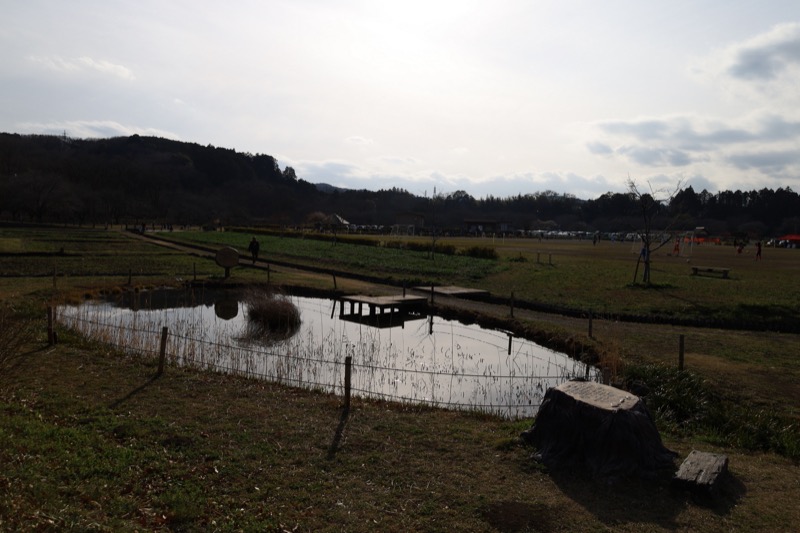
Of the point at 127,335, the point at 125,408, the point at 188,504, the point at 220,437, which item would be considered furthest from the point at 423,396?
the point at 127,335

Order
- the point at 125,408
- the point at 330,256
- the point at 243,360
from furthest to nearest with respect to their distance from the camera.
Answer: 1. the point at 330,256
2. the point at 243,360
3. the point at 125,408

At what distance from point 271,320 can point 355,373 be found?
22.8 ft

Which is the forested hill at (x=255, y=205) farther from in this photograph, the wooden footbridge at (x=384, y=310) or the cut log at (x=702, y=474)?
the cut log at (x=702, y=474)

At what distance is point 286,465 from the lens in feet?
26.7

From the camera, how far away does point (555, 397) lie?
907 centimetres

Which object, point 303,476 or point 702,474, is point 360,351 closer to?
point 303,476

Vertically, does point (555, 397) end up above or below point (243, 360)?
above

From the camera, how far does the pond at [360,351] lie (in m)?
13.3

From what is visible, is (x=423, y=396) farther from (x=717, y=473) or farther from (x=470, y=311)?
(x=470, y=311)

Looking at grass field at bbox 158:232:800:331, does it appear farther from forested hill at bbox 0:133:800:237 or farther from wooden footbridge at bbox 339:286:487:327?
forested hill at bbox 0:133:800:237

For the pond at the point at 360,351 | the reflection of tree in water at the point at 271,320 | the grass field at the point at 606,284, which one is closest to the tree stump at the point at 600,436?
the pond at the point at 360,351

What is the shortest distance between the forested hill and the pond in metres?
80.9

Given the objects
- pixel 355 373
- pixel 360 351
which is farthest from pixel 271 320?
pixel 355 373

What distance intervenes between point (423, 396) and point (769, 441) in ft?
21.3
